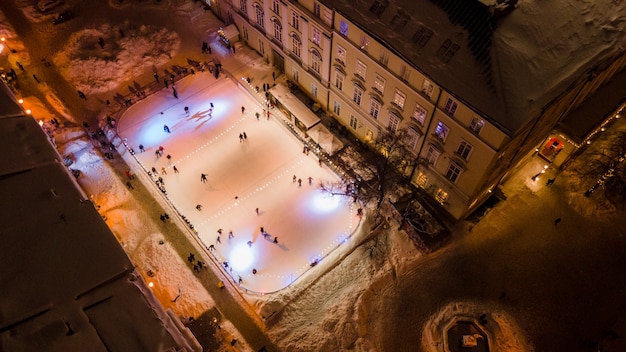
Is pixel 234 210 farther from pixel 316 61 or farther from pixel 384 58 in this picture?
pixel 384 58

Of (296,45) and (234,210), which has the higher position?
(296,45)

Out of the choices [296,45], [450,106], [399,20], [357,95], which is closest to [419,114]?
[450,106]

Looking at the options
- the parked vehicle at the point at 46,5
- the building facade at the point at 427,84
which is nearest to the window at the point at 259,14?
the building facade at the point at 427,84

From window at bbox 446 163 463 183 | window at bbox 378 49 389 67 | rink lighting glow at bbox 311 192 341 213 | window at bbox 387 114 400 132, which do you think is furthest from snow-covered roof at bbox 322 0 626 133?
rink lighting glow at bbox 311 192 341 213

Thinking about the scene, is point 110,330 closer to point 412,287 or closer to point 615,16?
point 412,287

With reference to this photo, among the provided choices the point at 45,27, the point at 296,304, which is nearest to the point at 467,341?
the point at 296,304

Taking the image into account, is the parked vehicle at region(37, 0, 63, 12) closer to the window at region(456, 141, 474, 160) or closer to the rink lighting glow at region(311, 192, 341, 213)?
the rink lighting glow at region(311, 192, 341, 213)
